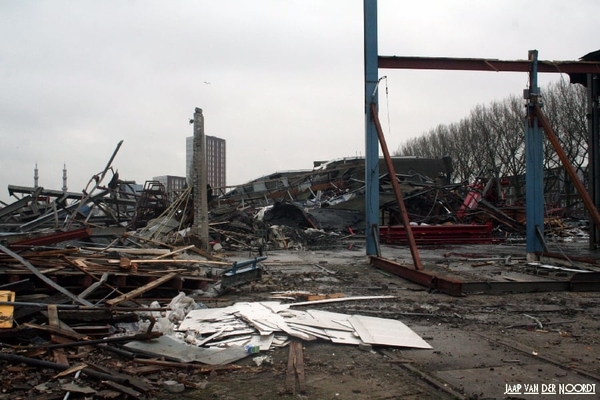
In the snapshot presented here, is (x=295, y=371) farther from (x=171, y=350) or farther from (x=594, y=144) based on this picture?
(x=594, y=144)

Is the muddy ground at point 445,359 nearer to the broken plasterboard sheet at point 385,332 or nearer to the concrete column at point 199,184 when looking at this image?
the broken plasterboard sheet at point 385,332

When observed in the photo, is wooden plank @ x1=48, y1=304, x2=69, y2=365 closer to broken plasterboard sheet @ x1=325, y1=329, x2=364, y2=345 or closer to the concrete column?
broken plasterboard sheet @ x1=325, y1=329, x2=364, y2=345

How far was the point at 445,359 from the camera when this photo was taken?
455 cm

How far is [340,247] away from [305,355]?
14073mm

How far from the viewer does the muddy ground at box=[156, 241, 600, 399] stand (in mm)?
3781

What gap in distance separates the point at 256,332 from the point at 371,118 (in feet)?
26.2

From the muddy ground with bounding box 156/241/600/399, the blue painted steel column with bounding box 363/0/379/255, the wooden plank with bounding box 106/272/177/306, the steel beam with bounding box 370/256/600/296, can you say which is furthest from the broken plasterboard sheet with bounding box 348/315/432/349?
the blue painted steel column with bounding box 363/0/379/255

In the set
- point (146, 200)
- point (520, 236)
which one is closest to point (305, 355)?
point (146, 200)

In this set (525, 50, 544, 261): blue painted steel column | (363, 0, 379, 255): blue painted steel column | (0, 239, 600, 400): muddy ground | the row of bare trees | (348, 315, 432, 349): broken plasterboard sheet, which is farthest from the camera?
the row of bare trees

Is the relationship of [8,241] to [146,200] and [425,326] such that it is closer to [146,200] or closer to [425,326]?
[425,326]

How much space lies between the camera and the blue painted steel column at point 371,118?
12.0 metres

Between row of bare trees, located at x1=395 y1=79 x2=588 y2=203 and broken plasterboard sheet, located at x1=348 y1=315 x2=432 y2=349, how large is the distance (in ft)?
72.8

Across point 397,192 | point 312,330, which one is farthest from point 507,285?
point 312,330

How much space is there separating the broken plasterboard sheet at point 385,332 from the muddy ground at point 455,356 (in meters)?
0.13
